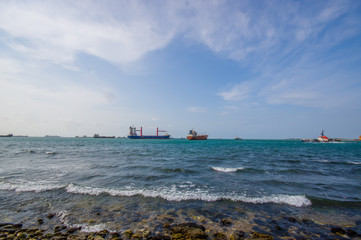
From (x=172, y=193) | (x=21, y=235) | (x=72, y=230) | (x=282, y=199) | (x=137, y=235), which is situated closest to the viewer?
(x=21, y=235)

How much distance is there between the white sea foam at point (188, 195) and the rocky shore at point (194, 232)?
241 cm

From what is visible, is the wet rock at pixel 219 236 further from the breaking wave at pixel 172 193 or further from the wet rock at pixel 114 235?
the breaking wave at pixel 172 193

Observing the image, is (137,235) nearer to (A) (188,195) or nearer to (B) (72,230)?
(B) (72,230)

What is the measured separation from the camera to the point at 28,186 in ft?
33.4

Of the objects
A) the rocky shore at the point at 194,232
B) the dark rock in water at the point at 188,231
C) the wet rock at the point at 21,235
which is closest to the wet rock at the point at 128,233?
the rocky shore at the point at 194,232

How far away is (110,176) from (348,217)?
14.1 meters

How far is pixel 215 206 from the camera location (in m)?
7.59

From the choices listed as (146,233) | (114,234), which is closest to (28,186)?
(114,234)

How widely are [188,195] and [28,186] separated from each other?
10.1 m

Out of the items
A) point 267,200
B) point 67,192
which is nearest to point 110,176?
point 67,192

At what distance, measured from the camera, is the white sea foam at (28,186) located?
9.64 m

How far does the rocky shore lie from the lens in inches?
197

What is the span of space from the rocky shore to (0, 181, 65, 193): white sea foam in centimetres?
466

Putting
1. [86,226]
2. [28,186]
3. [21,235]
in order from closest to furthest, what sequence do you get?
[21,235], [86,226], [28,186]
